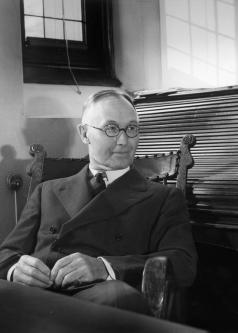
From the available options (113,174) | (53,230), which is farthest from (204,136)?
(53,230)

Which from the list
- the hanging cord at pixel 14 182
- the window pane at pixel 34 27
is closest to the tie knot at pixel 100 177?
the hanging cord at pixel 14 182

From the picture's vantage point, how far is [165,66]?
4.43 m

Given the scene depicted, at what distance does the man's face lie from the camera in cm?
216

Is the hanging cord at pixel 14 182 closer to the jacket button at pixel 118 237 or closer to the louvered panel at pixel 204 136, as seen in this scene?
the louvered panel at pixel 204 136

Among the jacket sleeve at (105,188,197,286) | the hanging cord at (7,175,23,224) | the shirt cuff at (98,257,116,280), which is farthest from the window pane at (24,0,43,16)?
the shirt cuff at (98,257,116,280)

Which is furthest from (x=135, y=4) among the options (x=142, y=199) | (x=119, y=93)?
(x=142, y=199)

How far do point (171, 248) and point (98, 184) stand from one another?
468 millimetres

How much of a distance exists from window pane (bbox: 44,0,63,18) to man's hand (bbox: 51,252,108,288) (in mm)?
2666

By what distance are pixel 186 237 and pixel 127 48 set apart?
2655 mm

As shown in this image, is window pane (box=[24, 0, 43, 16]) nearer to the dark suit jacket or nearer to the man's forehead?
the man's forehead

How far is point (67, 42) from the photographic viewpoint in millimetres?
4035

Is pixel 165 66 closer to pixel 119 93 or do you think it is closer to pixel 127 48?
pixel 127 48

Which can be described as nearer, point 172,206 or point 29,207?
point 172,206

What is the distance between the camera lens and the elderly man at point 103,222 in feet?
6.15
